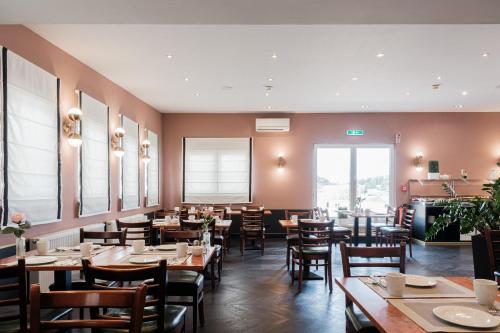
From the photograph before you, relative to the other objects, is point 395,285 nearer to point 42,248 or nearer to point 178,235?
point 178,235

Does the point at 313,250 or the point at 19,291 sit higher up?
the point at 19,291

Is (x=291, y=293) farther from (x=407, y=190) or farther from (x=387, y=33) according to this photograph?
(x=407, y=190)

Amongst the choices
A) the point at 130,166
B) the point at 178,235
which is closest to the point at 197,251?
the point at 178,235

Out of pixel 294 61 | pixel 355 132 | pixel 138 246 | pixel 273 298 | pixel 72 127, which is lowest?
pixel 273 298

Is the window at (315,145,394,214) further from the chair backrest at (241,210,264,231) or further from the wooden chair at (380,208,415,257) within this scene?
the chair backrest at (241,210,264,231)

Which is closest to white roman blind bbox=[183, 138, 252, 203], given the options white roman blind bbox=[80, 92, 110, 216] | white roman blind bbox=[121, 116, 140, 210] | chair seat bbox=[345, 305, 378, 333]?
white roman blind bbox=[121, 116, 140, 210]

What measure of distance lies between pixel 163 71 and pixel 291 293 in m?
4.16

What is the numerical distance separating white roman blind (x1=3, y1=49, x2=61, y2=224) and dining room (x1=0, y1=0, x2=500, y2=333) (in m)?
0.02

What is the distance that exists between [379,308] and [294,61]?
4.67m

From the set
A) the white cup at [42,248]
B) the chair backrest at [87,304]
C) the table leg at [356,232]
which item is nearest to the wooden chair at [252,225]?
the table leg at [356,232]

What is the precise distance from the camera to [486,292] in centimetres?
180

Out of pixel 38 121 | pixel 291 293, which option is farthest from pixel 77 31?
pixel 291 293

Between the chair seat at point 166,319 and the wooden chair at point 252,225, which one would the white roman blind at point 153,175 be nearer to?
the wooden chair at point 252,225

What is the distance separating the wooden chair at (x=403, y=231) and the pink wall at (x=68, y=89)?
5.52 metres
